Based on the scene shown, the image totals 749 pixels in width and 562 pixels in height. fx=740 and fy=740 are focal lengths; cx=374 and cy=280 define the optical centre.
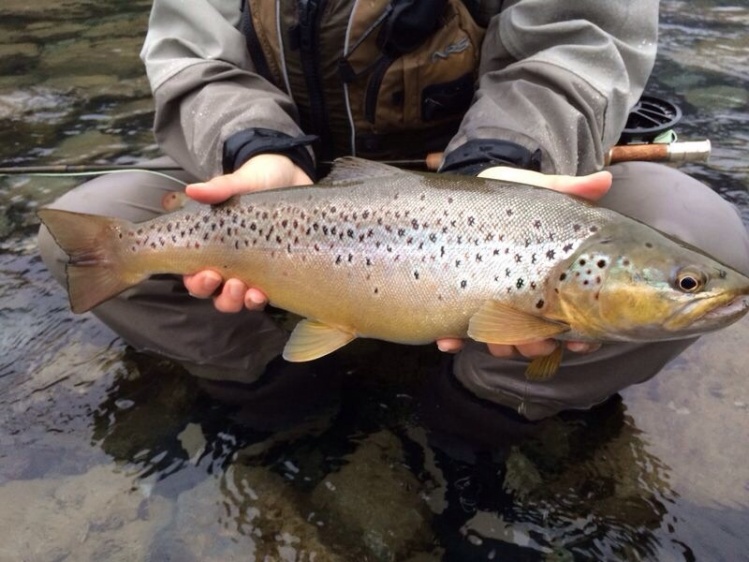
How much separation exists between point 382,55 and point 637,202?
888 millimetres

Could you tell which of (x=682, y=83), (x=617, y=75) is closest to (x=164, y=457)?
(x=617, y=75)

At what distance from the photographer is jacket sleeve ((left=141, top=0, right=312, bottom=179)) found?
224 centimetres

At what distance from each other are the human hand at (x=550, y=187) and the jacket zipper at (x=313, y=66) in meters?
0.77

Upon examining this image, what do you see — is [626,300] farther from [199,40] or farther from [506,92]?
[199,40]

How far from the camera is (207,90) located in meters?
2.34

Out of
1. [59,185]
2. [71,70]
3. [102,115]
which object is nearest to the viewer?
[59,185]

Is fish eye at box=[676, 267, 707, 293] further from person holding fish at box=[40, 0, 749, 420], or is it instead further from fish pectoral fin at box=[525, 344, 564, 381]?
fish pectoral fin at box=[525, 344, 564, 381]

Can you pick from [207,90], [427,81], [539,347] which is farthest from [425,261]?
[207,90]

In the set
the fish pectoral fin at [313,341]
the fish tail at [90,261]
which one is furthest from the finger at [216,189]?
the fish pectoral fin at [313,341]

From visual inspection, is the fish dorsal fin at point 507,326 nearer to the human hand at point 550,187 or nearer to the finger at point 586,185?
the human hand at point 550,187

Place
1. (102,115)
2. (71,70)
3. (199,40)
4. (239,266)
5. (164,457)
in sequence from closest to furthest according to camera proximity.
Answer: (239,266)
(164,457)
(199,40)
(102,115)
(71,70)

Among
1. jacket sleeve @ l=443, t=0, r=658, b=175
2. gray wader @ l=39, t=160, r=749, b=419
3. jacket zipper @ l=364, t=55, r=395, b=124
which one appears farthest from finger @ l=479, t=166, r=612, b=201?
jacket zipper @ l=364, t=55, r=395, b=124

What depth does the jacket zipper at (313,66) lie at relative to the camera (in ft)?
7.37

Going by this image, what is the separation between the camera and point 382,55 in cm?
229
